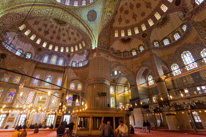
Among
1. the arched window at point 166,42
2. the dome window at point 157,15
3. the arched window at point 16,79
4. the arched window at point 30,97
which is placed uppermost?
the dome window at point 157,15

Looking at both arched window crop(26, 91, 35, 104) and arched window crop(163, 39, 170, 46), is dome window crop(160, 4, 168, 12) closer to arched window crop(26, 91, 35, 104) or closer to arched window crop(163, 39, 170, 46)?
arched window crop(163, 39, 170, 46)

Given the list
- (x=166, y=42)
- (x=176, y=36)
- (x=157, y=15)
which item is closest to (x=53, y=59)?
(x=157, y=15)

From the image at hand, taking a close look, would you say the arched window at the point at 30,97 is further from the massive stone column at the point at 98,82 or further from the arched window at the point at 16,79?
the massive stone column at the point at 98,82

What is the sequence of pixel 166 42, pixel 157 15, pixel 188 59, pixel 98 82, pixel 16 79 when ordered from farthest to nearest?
pixel 16 79 < pixel 166 42 < pixel 157 15 < pixel 188 59 < pixel 98 82

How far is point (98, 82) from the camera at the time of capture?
1194 centimetres

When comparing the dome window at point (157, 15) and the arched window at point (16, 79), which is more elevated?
the dome window at point (157, 15)

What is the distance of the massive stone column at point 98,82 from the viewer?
11.2 m

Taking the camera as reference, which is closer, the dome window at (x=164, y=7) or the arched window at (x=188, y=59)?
the arched window at (x=188, y=59)

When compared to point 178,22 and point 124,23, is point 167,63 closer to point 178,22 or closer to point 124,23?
point 178,22

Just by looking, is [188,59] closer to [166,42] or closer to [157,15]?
[166,42]

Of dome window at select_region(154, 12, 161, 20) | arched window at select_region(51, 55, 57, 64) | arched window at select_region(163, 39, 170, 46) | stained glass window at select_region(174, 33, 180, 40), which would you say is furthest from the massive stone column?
arched window at select_region(51, 55, 57, 64)

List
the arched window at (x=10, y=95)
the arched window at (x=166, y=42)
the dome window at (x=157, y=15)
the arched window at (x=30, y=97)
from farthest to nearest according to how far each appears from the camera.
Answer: the arched window at (x=30, y=97) → the arched window at (x=10, y=95) → the arched window at (x=166, y=42) → the dome window at (x=157, y=15)

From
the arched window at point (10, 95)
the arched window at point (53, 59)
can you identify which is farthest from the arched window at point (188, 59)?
the arched window at point (10, 95)

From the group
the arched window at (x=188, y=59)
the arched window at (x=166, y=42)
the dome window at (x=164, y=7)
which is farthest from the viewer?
the arched window at (x=166, y=42)
